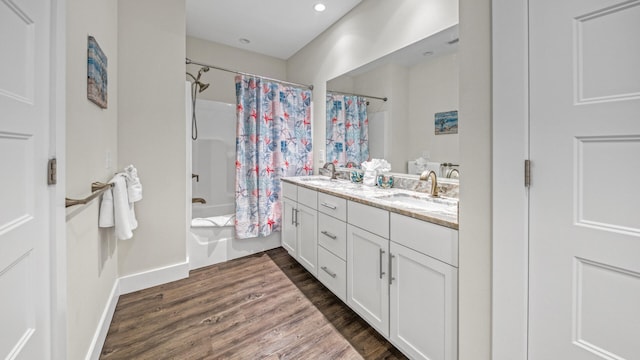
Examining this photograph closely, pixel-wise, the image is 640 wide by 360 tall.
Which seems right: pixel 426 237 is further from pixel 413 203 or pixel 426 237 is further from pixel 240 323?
pixel 240 323

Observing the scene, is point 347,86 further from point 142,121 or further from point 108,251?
point 108,251

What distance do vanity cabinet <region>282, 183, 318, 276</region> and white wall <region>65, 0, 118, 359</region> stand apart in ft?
4.57

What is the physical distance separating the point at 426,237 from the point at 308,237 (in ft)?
3.95

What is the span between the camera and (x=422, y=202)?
1.56 meters

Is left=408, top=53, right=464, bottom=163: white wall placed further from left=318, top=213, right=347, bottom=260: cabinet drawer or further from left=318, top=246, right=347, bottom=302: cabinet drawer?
left=318, top=246, right=347, bottom=302: cabinet drawer

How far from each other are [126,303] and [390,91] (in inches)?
104

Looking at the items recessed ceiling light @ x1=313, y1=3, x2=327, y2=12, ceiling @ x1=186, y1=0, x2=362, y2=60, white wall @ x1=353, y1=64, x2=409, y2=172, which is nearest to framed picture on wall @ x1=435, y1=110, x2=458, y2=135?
white wall @ x1=353, y1=64, x2=409, y2=172

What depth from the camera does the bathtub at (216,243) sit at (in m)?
2.40

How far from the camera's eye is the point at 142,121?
1.99m

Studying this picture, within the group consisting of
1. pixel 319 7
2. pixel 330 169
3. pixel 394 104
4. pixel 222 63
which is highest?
pixel 319 7

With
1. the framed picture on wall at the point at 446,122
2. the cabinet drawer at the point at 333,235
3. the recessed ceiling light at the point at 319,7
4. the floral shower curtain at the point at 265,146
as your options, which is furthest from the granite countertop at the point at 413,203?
the recessed ceiling light at the point at 319,7

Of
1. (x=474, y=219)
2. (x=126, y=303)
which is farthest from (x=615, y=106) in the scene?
(x=126, y=303)

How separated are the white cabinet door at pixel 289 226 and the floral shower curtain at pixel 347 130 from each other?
0.67 metres

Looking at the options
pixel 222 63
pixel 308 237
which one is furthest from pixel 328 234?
pixel 222 63
